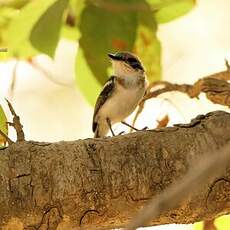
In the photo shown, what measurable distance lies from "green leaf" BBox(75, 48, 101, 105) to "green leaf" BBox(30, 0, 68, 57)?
14 centimetres

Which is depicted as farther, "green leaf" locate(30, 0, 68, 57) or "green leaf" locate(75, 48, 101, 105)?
"green leaf" locate(75, 48, 101, 105)

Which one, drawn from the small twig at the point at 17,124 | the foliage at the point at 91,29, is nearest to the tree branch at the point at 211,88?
the foliage at the point at 91,29

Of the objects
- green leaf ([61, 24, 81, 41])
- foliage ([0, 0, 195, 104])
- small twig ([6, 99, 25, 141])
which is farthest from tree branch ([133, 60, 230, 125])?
small twig ([6, 99, 25, 141])

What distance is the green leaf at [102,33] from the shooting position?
41.3 inches

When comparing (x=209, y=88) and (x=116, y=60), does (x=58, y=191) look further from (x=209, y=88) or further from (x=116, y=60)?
(x=116, y=60)

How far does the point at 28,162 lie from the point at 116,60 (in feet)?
2.38

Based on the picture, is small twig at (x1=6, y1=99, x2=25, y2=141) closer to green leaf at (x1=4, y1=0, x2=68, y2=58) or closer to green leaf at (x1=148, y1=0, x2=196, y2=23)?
green leaf at (x1=4, y1=0, x2=68, y2=58)

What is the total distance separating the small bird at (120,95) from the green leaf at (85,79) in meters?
0.36

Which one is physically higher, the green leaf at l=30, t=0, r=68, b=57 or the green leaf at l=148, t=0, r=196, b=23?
the green leaf at l=148, t=0, r=196, b=23

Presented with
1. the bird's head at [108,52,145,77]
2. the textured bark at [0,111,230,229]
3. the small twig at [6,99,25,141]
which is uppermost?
the bird's head at [108,52,145,77]

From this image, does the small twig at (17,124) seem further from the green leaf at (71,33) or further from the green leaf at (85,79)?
the green leaf at (71,33)

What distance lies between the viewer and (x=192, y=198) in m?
0.82

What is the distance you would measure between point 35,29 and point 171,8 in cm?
33

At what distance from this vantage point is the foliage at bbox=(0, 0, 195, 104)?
969mm
